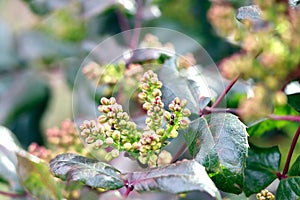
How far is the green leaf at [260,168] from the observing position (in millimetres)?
789

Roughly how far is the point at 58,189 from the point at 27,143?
699 mm

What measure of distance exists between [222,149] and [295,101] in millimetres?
164

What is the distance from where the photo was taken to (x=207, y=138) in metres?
0.68

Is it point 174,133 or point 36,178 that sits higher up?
point 174,133

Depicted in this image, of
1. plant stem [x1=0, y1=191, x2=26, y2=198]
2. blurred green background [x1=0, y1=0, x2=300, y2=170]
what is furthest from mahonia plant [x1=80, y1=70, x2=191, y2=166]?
blurred green background [x1=0, y1=0, x2=300, y2=170]

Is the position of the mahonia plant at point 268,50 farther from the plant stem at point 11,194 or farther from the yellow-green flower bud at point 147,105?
the plant stem at point 11,194

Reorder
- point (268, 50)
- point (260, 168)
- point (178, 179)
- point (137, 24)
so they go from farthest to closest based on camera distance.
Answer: point (137, 24) → point (260, 168) → point (268, 50) → point (178, 179)

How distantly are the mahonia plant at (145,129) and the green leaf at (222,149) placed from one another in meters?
0.02

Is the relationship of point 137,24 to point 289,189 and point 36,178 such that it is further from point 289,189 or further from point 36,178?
point 289,189

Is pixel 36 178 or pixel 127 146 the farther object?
pixel 36 178

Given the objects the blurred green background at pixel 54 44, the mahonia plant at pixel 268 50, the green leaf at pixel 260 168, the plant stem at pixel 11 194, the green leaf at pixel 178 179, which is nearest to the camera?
the green leaf at pixel 178 179

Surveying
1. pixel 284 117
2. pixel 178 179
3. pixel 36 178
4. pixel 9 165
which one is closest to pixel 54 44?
pixel 9 165

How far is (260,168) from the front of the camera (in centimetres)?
81

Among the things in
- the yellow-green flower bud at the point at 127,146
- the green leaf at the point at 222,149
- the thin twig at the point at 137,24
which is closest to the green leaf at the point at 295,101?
the green leaf at the point at 222,149
